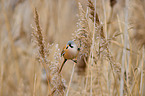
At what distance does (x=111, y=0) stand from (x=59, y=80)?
429 millimetres

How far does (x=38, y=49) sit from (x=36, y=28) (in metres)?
0.04

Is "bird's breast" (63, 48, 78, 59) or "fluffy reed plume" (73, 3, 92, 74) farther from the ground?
"fluffy reed plume" (73, 3, 92, 74)

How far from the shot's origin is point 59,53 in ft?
1.09

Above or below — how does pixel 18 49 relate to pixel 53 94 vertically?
above

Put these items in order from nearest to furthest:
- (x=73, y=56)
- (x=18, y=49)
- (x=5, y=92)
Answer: (x=73, y=56)
(x=5, y=92)
(x=18, y=49)

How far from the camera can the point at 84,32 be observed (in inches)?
14.0

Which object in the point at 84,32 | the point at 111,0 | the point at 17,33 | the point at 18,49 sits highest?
the point at 17,33

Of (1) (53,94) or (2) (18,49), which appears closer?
(1) (53,94)

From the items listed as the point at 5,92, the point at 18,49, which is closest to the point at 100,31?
the point at 5,92

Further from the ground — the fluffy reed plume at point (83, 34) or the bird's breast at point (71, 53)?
the fluffy reed plume at point (83, 34)

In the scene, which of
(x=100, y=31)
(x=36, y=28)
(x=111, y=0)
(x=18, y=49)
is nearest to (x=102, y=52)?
(x=100, y=31)

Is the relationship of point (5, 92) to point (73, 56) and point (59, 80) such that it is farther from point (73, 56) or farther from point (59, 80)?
point (73, 56)

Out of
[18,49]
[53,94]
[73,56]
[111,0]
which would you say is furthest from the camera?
[18,49]

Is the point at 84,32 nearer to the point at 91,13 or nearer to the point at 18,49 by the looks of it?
the point at 91,13
